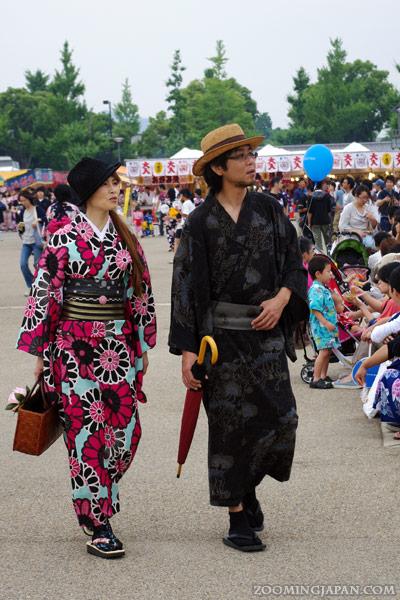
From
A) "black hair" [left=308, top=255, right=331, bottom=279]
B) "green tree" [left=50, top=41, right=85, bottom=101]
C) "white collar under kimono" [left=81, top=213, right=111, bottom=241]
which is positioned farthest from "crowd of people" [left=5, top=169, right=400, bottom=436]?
"green tree" [left=50, top=41, right=85, bottom=101]

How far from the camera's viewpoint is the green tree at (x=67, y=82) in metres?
108

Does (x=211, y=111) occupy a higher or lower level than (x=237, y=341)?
higher

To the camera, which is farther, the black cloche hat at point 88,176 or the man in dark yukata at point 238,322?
the black cloche hat at point 88,176

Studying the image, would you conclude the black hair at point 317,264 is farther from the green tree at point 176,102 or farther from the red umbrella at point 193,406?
the green tree at point 176,102

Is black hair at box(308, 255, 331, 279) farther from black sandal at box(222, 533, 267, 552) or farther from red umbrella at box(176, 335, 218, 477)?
black sandal at box(222, 533, 267, 552)

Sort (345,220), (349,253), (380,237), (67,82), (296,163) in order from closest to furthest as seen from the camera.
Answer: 1. (380,237)
2. (349,253)
3. (345,220)
4. (296,163)
5. (67,82)

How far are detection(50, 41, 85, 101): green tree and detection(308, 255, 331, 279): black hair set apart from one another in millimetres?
102225

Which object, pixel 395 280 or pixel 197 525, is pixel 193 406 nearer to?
pixel 197 525

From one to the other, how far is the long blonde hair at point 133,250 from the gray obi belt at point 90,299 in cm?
12

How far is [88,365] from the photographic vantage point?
15.9 ft

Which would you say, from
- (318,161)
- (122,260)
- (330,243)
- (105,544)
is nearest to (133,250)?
(122,260)

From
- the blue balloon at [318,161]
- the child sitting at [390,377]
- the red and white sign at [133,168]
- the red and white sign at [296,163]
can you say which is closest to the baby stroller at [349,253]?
the child sitting at [390,377]

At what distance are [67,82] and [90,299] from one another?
107 metres

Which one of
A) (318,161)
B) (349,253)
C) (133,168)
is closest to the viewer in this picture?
(349,253)
